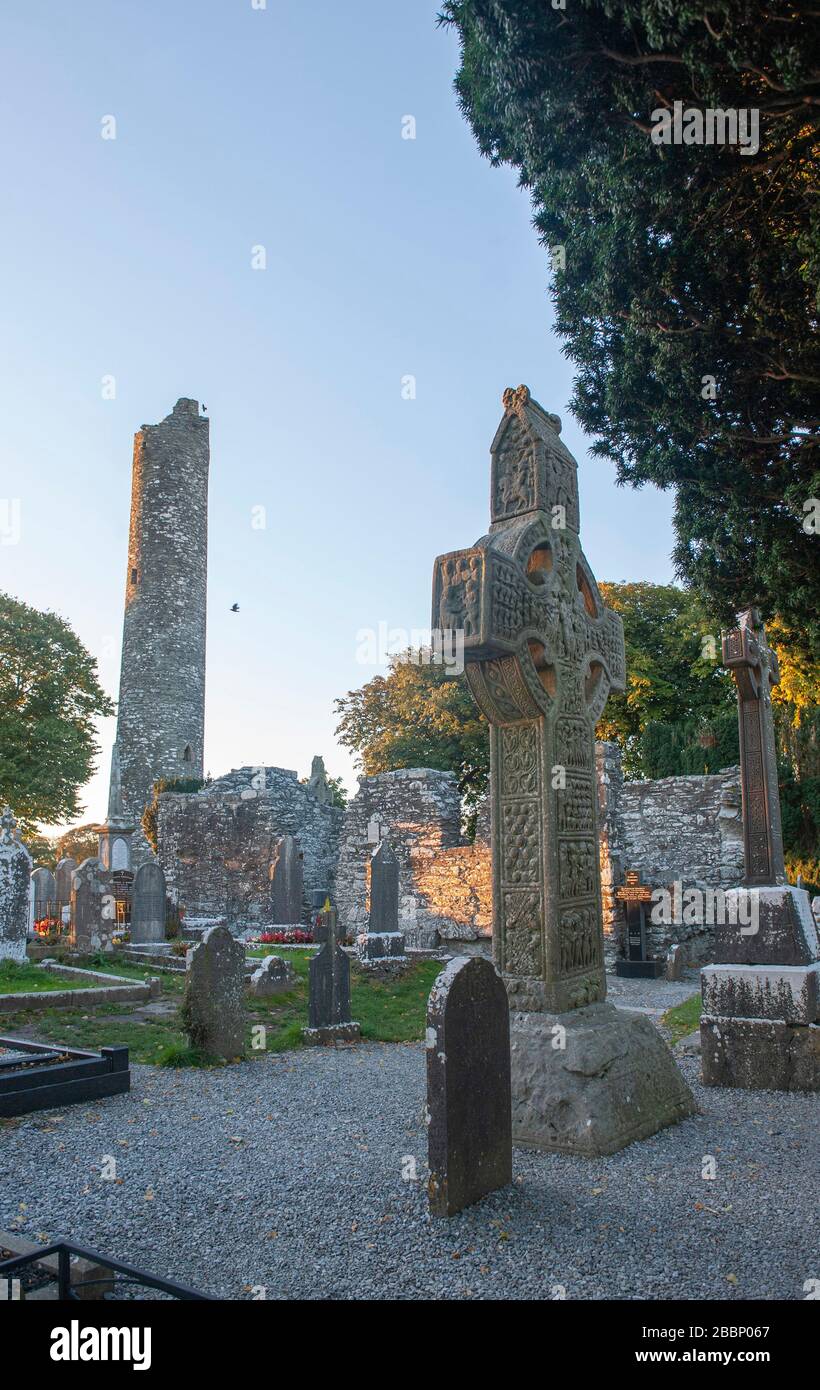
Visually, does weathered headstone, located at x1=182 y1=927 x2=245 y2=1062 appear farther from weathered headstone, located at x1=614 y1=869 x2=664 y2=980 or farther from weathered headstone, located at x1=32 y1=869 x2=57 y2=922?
weathered headstone, located at x1=32 y1=869 x2=57 y2=922

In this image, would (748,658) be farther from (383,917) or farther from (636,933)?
(636,933)

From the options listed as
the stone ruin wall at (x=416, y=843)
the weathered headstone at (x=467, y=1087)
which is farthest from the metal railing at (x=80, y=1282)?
the stone ruin wall at (x=416, y=843)

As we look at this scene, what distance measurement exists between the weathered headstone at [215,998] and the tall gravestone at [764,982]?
12.2ft

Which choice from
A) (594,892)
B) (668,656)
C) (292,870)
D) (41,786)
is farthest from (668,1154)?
(41,786)

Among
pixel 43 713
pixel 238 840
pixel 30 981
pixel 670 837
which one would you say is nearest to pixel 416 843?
pixel 238 840

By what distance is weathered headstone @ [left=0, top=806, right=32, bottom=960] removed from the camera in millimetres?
12023

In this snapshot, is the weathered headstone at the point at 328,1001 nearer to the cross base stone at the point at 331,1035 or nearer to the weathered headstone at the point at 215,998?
the cross base stone at the point at 331,1035

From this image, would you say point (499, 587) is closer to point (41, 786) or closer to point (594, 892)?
point (594, 892)

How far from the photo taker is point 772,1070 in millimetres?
5832

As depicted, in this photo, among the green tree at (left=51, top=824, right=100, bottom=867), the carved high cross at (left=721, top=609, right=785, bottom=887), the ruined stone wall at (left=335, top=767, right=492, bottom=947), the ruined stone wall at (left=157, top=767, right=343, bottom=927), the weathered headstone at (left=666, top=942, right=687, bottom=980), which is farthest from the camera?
the green tree at (left=51, top=824, right=100, bottom=867)

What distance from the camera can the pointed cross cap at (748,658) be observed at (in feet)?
23.0

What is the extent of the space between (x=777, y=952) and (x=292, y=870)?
11133 millimetres

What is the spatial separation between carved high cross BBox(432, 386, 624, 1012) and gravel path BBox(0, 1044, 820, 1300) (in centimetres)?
100

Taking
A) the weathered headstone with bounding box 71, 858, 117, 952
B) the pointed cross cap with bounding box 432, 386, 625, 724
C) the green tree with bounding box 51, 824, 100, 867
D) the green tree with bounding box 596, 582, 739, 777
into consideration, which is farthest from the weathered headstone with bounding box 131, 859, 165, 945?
the green tree with bounding box 51, 824, 100, 867
